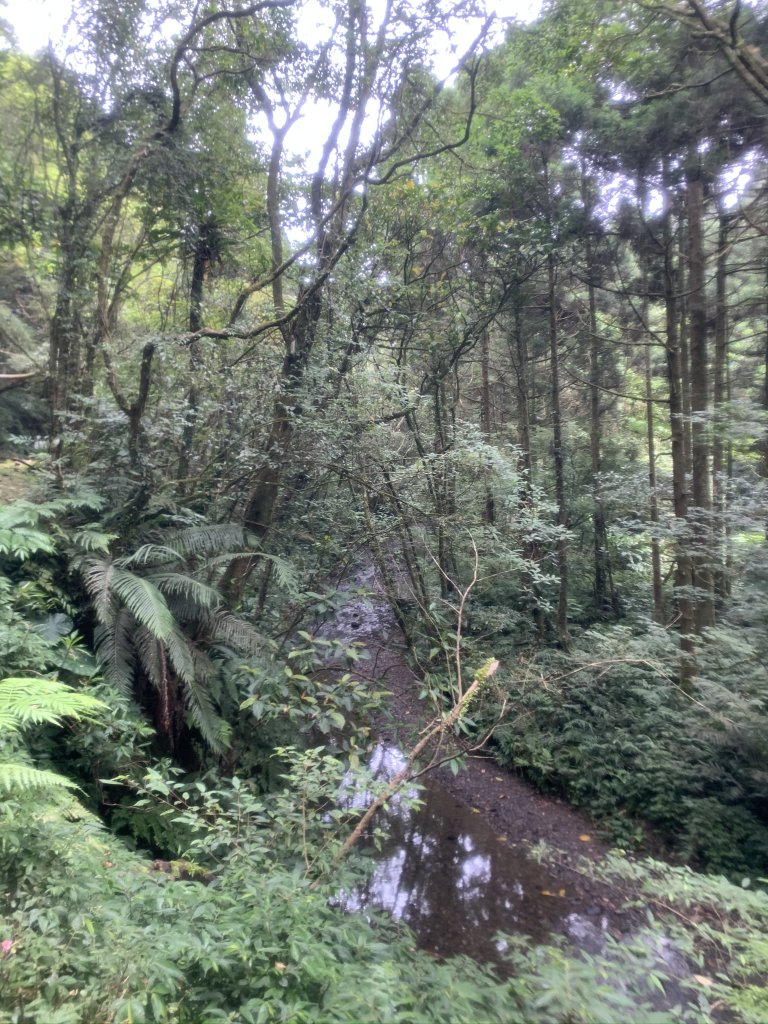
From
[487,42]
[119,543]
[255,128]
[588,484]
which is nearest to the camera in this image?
[119,543]

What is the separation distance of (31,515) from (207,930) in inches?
145

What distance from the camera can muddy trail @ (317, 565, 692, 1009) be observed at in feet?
15.7

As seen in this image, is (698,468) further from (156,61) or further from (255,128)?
(156,61)

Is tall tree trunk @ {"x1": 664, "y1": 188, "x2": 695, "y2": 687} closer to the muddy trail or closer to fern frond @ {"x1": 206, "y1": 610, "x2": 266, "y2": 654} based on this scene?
the muddy trail

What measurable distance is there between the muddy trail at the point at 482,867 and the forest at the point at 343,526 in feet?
0.36

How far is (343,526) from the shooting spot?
21.2ft

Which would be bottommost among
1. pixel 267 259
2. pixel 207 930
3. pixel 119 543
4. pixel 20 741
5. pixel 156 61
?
pixel 207 930

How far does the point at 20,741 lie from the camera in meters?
3.40

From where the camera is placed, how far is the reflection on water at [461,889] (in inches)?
187

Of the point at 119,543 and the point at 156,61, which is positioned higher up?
the point at 156,61

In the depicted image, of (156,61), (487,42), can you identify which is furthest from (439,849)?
(156,61)

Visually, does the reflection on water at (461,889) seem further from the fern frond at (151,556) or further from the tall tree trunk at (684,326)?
the tall tree trunk at (684,326)

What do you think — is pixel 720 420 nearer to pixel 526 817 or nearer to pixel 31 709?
pixel 526 817

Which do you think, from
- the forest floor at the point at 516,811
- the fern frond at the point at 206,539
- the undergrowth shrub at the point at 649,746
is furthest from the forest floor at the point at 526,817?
the fern frond at the point at 206,539
